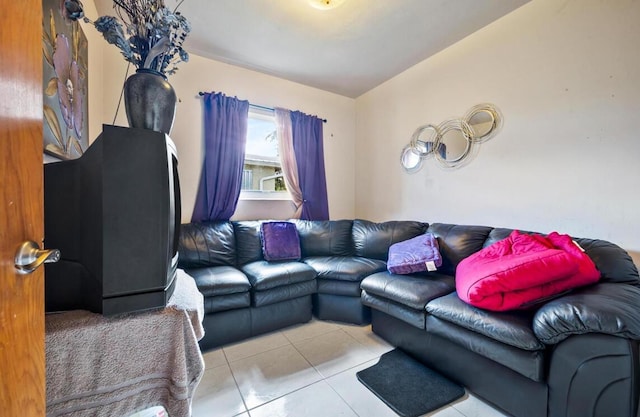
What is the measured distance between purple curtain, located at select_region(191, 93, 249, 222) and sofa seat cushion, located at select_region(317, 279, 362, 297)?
1309 mm

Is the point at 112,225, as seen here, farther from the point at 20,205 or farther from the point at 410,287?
the point at 410,287

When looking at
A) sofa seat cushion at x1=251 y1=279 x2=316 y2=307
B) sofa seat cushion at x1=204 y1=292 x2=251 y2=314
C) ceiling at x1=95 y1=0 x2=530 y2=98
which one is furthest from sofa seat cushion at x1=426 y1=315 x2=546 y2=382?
ceiling at x1=95 y1=0 x2=530 y2=98

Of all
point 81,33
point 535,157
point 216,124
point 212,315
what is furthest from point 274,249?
point 535,157

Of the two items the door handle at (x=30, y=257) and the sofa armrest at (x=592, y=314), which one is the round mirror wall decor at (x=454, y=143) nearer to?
the sofa armrest at (x=592, y=314)

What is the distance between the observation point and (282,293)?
2.18 meters

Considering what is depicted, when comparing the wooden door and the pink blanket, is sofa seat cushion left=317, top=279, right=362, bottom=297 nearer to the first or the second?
the pink blanket

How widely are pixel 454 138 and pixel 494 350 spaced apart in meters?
1.95

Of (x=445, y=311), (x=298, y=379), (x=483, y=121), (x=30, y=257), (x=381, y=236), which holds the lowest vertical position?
(x=298, y=379)

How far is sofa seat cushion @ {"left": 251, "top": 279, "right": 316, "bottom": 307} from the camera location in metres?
2.08

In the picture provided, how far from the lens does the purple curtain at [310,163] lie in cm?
324

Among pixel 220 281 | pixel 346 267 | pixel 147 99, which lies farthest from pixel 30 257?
pixel 346 267

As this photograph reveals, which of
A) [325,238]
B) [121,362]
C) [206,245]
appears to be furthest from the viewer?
[325,238]

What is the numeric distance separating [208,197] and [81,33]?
152cm

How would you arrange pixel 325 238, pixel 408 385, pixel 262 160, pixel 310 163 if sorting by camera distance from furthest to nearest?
pixel 310 163
pixel 262 160
pixel 325 238
pixel 408 385
